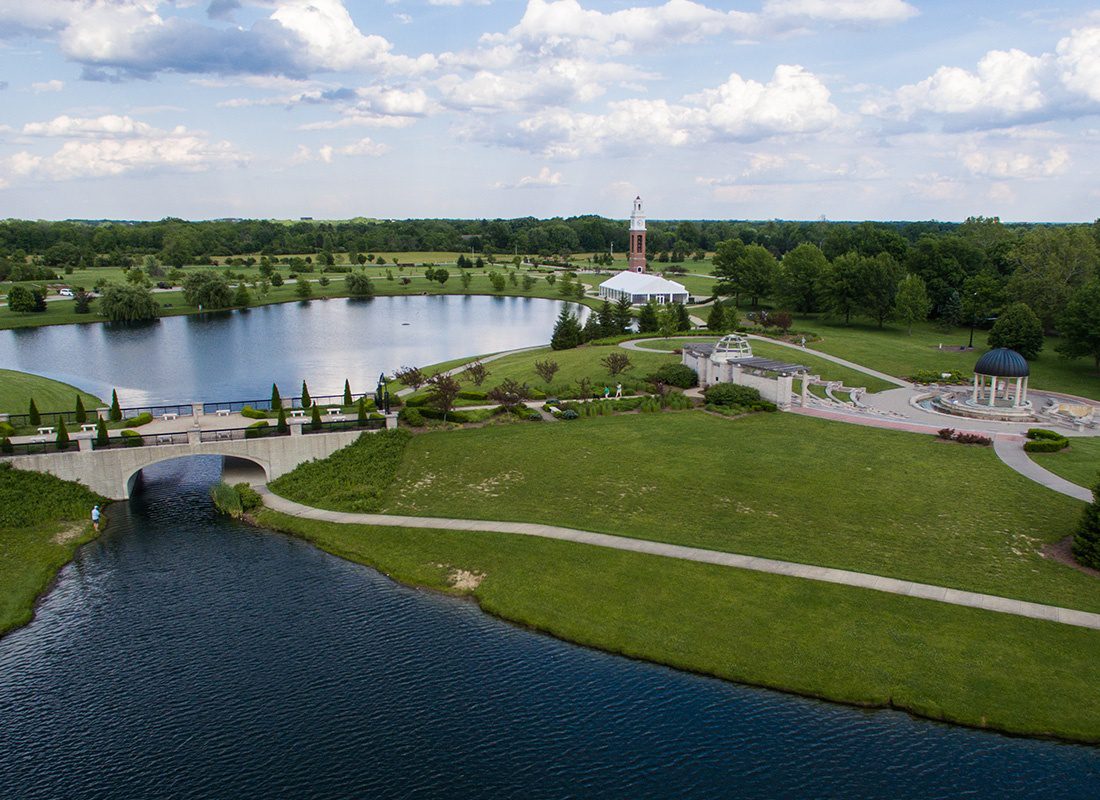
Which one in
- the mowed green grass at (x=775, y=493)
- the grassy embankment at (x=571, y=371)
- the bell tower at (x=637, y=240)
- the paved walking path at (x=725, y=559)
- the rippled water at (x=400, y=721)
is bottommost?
the rippled water at (x=400, y=721)

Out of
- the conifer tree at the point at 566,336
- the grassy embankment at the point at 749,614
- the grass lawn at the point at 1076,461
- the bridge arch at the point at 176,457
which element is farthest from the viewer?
the conifer tree at the point at 566,336

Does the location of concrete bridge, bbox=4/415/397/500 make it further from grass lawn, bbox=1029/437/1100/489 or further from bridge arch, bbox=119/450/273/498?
grass lawn, bbox=1029/437/1100/489

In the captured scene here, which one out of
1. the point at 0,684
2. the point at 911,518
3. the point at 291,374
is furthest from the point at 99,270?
the point at 911,518

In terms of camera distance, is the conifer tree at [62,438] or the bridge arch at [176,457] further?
the bridge arch at [176,457]

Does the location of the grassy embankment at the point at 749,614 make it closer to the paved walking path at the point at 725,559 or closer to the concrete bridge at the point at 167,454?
the paved walking path at the point at 725,559

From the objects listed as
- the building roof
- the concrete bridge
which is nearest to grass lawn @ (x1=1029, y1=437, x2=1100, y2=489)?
the concrete bridge

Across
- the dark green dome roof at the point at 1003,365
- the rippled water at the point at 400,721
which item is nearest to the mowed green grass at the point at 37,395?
the rippled water at the point at 400,721
